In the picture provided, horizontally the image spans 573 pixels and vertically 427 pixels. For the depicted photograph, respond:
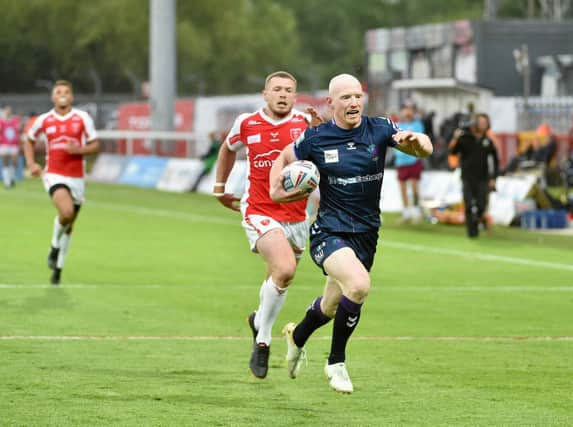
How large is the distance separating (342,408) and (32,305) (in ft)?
22.1

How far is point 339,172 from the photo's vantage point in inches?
409

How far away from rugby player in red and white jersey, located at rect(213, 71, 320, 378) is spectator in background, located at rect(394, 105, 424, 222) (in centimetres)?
1585

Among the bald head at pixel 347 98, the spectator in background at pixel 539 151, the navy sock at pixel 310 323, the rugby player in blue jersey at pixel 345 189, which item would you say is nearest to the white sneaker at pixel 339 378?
the rugby player in blue jersey at pixel 345 189

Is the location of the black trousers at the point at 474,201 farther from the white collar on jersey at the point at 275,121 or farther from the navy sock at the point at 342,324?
the navy sock at the point at 342,324

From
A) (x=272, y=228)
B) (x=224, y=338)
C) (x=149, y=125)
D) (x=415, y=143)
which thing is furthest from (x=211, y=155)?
(x=415, y=143)

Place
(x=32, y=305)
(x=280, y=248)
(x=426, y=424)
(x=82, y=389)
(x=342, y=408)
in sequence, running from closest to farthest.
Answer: (x=426, y=424)
(x=342, y=408)
(x=82, y=389)
(x=280, y=248)
(x=32, y=305)

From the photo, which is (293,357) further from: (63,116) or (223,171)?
(63,116)

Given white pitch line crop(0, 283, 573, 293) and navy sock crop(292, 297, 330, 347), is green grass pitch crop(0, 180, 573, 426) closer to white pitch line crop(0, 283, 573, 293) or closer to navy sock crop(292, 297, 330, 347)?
white pitch line crop(0, 283, 573, 293)

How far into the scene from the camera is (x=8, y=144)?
141 ft

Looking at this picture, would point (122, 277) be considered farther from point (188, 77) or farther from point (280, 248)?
point (188, 77)

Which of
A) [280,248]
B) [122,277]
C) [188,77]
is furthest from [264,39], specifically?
[280,248]

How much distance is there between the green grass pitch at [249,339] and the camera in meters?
9.81

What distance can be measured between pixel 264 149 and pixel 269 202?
1.50 feet

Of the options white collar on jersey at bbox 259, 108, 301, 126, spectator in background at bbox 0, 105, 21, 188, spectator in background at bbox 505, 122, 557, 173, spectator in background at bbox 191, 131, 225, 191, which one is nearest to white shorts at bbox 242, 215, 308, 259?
white collar on jersey at bbox 259, 108, 301, 126
